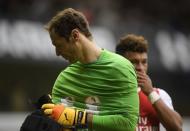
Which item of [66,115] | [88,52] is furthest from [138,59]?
[66,115]

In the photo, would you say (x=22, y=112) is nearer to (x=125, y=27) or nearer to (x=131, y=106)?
(x=125, y=27)

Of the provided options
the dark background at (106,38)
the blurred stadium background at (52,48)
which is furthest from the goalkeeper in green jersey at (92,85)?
the dark background at (106,38)

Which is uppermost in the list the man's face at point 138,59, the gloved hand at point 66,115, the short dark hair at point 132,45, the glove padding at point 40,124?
the short dark hair at point 132,45

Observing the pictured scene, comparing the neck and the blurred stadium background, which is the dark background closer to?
the blurred stadium background

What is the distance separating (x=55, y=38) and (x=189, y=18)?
40.1 feet

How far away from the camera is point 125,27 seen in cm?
1487

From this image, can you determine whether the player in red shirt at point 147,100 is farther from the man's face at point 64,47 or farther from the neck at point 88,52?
the man's face at point 64,47

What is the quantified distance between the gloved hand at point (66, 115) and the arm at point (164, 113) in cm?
77

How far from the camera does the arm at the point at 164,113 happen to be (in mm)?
5137

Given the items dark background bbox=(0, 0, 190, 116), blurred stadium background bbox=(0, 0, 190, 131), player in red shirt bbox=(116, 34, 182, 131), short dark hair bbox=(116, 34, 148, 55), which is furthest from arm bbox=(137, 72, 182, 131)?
dark background bbox=(0, 0, 190, 116)

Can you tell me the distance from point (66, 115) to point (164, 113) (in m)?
0.86

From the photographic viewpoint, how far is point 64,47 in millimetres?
4590

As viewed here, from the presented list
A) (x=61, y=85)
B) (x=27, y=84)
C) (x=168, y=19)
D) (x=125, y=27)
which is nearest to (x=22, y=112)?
(x=27, y=84)

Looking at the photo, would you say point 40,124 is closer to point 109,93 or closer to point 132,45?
point 109,93
